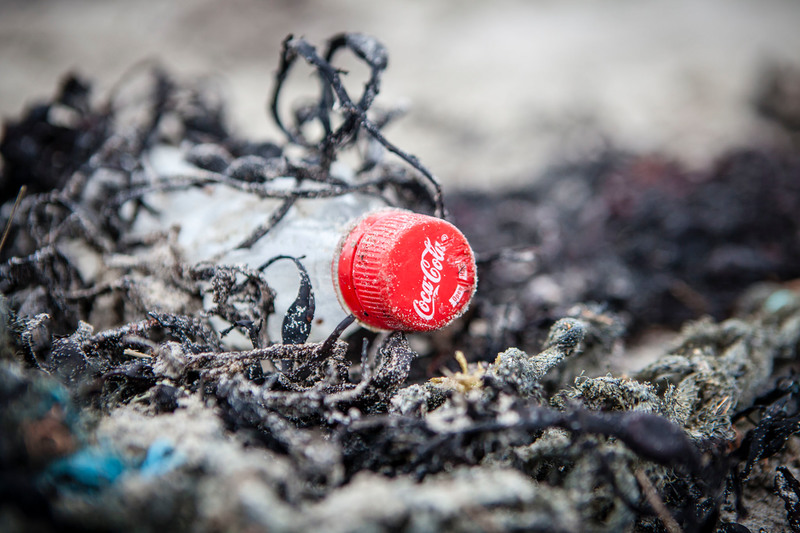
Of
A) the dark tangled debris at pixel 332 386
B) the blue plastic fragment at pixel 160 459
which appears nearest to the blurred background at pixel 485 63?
the dark tangled debris at pixel 332 386

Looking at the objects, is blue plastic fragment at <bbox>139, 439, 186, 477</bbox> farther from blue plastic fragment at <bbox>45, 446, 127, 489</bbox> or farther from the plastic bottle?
the plastic bottle

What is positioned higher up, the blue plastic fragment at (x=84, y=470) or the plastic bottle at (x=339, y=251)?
the plastic bottle at (x=339, y=251)

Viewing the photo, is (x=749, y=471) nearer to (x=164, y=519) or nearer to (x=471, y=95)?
(x=164, y=519)

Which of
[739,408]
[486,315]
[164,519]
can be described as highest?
[486,315]

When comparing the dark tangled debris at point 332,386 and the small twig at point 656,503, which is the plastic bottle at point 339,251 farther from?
the small twig at point 656,503

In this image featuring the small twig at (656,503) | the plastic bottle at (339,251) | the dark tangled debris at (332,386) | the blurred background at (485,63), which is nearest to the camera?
the dark tangled debris at (332,386)

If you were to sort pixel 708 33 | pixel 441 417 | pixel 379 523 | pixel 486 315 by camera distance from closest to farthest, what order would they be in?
pixel 379 523
pixel 441 417
pixel 486 315
pixel 708 33

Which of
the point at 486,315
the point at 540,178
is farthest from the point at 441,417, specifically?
the point at 540,178
